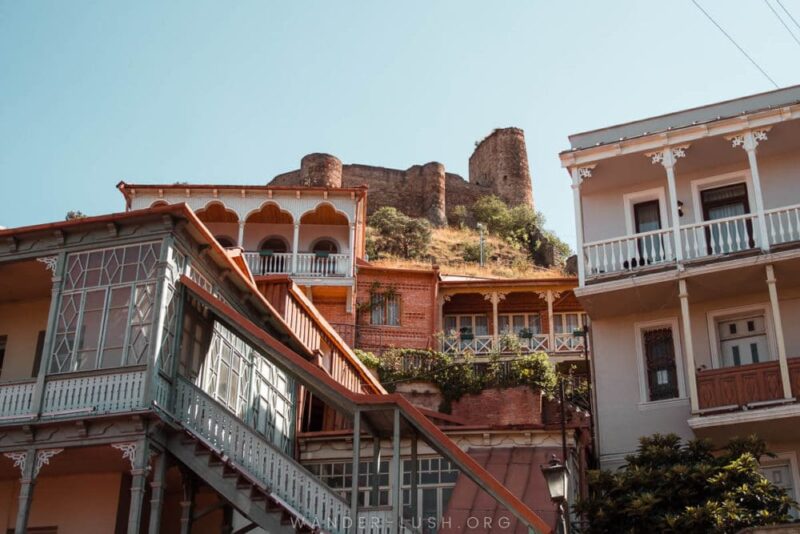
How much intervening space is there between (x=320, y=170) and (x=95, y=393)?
50.4m

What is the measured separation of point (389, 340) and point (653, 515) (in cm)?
1762

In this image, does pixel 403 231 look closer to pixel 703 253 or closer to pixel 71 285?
pixel 703 253

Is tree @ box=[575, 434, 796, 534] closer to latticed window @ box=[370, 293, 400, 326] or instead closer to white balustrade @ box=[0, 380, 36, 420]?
white balustrade @ box=[0, 380, 36, 420]

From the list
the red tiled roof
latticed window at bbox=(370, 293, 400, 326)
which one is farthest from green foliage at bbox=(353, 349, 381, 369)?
the red tiled roof

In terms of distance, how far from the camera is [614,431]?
20.9 meters

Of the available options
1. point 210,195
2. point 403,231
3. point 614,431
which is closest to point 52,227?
point 614,431

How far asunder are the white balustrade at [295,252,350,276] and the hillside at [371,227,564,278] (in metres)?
13.3

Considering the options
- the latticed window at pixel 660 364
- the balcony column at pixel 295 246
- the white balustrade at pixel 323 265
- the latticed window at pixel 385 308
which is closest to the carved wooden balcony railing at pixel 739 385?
the latticed window at pixel 660 364

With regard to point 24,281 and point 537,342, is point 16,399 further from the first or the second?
point 537,342

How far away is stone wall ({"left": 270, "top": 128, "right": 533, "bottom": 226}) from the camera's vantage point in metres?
66.1

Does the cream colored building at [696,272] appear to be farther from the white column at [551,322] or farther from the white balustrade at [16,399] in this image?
the white balustrade at [16,399]

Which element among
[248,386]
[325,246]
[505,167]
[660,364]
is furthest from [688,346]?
[505,167]

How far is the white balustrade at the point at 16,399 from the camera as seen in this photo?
15953 millimetres

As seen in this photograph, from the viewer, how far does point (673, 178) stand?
21.8 metres
